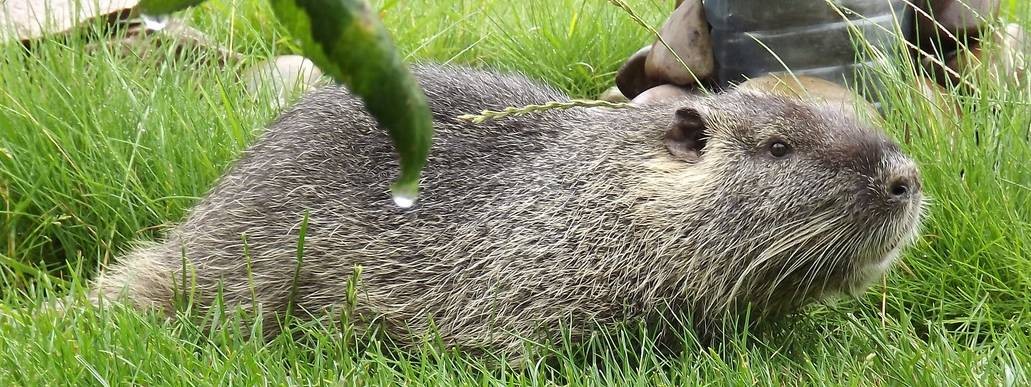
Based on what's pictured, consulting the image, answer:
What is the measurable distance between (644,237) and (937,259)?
101 centimetres

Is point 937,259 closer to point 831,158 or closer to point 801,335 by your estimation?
point 801,335

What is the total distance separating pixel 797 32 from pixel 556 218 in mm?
2049

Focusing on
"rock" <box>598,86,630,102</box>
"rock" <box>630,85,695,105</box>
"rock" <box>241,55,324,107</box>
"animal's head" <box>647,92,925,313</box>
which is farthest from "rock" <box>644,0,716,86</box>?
"animal's head" <box>647,92,925,313</box>

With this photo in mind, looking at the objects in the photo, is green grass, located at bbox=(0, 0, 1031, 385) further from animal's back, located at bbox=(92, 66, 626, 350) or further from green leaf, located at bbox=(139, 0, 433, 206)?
green leaf, located at bbox=(139, 0, 433, 206)

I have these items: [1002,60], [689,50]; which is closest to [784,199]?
[1002,60]

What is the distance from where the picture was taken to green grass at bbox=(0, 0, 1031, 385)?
2.83m

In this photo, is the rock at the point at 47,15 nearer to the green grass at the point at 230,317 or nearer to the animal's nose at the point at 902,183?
the green grass at the point at 230,317

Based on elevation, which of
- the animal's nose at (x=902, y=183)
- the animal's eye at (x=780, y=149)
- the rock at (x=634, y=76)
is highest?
the animal's eye at (x=780, y=149)

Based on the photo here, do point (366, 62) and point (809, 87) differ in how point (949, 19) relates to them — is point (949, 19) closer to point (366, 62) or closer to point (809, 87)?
point (809, 87)

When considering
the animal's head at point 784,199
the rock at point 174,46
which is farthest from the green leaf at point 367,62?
the rock at point 174,46

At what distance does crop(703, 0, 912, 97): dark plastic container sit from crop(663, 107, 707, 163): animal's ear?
1673mm

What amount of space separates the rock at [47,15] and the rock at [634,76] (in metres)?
2.11

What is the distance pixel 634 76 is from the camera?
5211 mm

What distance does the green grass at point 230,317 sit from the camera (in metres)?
2.83
